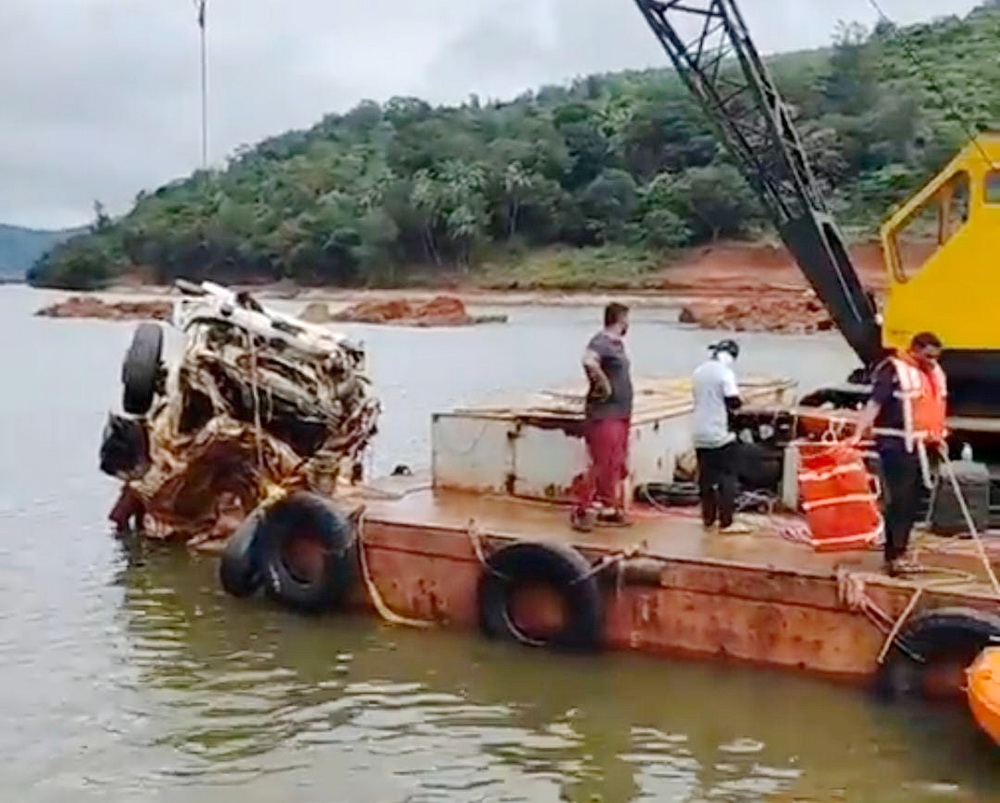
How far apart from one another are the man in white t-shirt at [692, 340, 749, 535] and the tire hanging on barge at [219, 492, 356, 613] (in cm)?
279

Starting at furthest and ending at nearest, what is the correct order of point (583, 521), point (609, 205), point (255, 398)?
point (609, 205) < point (255, 398) < point (583, 521)

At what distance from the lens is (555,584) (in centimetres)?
1186

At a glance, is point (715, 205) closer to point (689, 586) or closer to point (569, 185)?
point (569, 185)

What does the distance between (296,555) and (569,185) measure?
8354cm

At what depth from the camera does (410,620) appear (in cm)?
1293

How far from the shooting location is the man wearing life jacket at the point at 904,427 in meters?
10.8

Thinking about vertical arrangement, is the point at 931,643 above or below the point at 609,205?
below

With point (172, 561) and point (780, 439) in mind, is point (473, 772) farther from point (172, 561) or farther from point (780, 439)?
point (172, 561)

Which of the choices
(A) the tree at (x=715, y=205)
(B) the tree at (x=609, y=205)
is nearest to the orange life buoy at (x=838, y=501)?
(A) the tree at (x=715, y=205)

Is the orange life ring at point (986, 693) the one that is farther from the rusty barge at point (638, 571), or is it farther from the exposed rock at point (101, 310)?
the exposed rock at point (101, 310)

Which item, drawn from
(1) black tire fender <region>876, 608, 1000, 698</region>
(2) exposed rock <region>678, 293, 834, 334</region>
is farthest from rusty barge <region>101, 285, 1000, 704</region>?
(2) exposed rock <region>678, 293, 834, 334</region>

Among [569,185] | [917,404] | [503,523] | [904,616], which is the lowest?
[904,616]

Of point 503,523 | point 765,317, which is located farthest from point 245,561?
point 765,317

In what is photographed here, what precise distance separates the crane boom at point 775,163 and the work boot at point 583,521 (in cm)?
438
